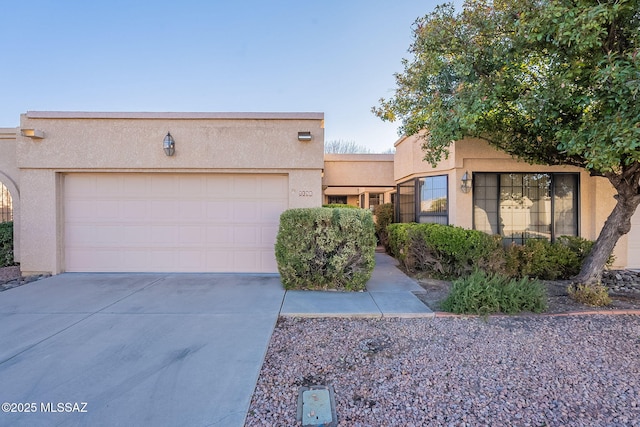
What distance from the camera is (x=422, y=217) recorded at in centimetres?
873

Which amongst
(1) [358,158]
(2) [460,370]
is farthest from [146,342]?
(1) [358,158]

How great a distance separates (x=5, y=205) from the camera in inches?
319

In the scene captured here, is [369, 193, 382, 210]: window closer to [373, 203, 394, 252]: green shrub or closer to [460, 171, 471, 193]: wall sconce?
→ [373, 203, 394, 252]: green shrub

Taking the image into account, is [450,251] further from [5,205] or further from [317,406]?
[5,205]

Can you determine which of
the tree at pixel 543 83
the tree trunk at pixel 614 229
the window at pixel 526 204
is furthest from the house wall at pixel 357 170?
the tree trunk at pixel 614 229

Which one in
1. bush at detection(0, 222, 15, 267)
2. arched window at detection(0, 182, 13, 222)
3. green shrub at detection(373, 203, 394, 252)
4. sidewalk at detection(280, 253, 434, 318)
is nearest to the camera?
sidewalk at detection(280, 253, 434, 318)

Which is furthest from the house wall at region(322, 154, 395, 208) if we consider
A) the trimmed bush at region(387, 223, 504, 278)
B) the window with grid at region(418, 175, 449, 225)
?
the trimmed bush at region(387, 223, 504, 278)

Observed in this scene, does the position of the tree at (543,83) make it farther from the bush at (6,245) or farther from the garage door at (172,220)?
the bush at (6,245)

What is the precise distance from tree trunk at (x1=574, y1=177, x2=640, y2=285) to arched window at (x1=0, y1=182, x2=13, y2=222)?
47.6ft

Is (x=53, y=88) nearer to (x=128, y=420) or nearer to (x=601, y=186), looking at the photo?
(x=128, y=420)

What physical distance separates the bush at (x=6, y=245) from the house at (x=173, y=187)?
41 centimetres

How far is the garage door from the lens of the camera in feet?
22.5

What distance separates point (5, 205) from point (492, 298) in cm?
1258

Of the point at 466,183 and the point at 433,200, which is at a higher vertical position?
the point at 466,183
